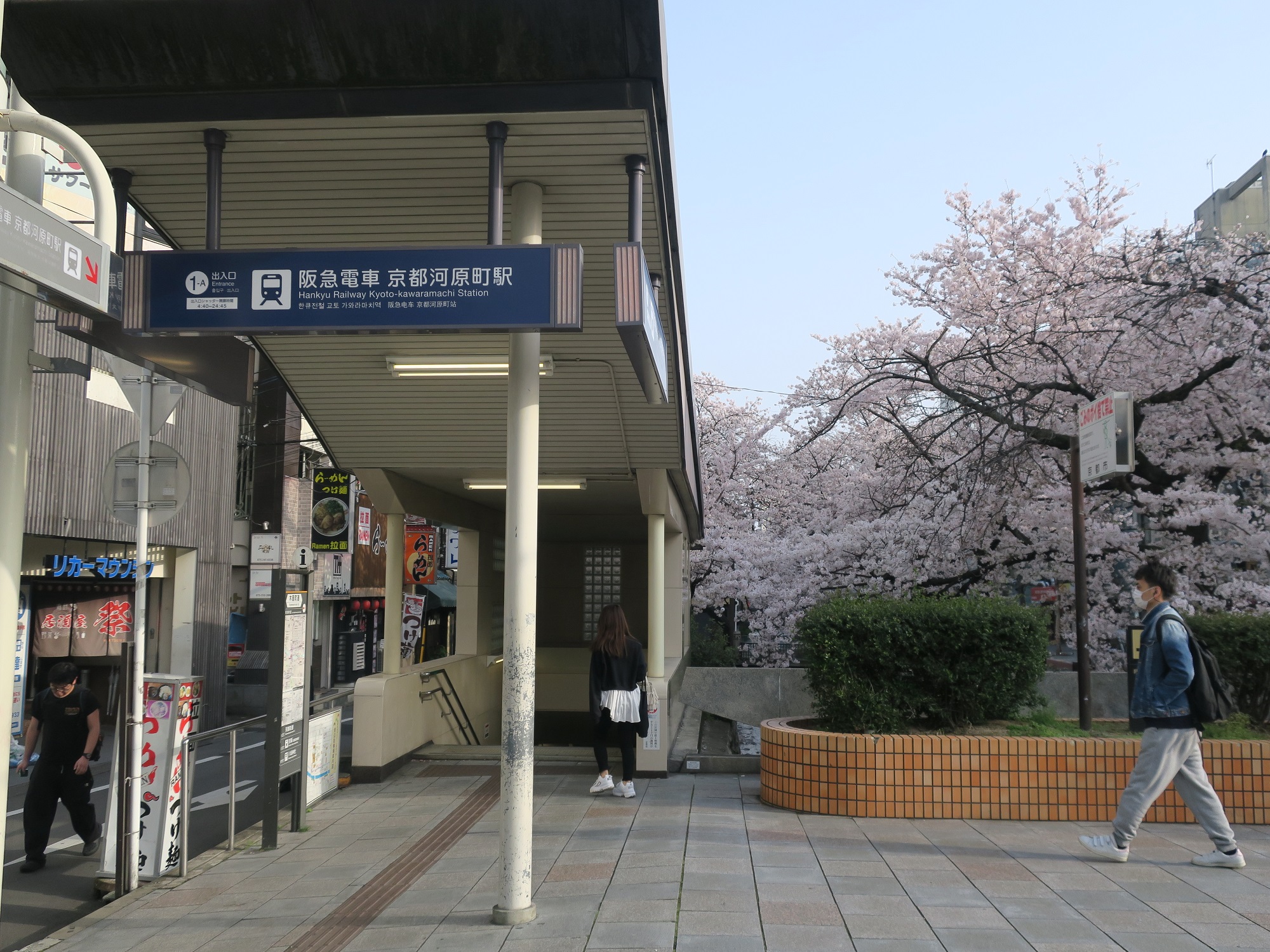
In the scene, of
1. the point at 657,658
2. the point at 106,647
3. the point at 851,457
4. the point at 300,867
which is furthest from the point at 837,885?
the point at 851,457

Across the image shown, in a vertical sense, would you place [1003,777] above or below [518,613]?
below

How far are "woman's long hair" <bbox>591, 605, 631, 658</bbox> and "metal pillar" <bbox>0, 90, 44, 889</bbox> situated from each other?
4.52 m

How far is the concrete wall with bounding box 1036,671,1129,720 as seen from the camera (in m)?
11.6

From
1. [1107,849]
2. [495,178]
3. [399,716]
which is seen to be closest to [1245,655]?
[1107,849]

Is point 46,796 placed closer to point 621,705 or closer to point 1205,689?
point 621,705

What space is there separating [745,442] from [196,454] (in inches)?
640

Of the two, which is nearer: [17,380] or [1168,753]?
[17,380]

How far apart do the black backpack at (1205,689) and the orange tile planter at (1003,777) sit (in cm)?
129

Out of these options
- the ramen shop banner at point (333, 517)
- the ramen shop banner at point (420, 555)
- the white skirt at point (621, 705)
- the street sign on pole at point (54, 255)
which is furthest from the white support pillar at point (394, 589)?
the ramen shop banner at point (420, 555)

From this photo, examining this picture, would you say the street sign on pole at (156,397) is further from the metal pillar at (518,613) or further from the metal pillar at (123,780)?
the metal pillar at (518,613)

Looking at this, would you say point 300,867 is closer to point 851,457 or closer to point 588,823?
point 588,823

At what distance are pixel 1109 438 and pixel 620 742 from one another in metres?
4.59

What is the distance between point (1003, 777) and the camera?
7141 millimetres

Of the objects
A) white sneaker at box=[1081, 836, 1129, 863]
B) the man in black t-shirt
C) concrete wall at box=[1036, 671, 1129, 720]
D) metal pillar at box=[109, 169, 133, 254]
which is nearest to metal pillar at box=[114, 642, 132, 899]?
the man in black t-shirt
